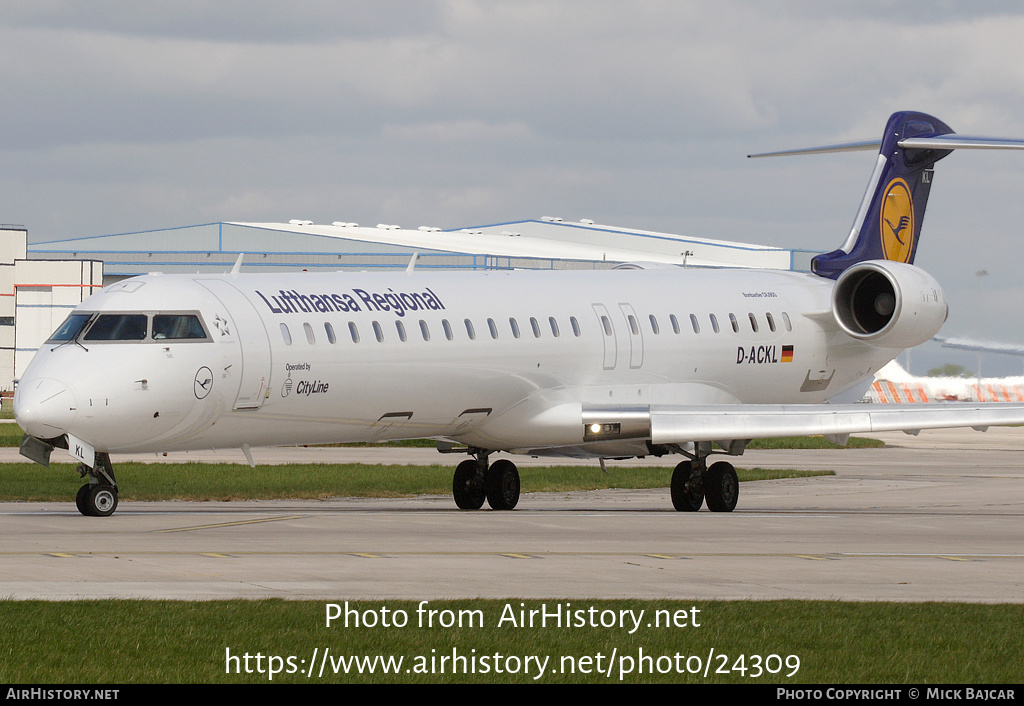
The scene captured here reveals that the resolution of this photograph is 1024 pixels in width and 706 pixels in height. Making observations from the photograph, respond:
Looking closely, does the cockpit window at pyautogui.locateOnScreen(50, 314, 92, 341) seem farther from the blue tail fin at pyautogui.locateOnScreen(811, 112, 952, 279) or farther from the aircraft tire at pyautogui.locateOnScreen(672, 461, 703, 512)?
the blue tail fin at pyautogui.locateOnScreen(811, 112, 952, 279)

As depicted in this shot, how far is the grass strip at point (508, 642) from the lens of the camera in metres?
12.2

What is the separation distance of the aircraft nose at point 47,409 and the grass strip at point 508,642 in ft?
25.1

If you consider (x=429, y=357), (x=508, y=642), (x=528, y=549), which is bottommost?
(x=508, y=642)

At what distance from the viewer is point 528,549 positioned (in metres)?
20.5

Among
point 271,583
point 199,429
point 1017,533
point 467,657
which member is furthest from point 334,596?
point 1017,533

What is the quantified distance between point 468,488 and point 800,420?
608 cm

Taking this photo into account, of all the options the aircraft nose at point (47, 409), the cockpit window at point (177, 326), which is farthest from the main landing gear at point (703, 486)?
the aircraft nose at point (47, 409)

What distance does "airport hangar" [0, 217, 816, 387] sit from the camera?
88.4 m

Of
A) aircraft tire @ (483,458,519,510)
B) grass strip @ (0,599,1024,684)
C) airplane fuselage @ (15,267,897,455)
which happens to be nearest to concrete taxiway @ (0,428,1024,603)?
aircraft tire @ (483,458,519,510)

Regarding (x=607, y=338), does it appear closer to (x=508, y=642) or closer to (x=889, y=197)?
(x=889, y=197)

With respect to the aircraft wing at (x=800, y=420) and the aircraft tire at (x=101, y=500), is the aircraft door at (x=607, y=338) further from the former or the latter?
the aircraft tire at (x=101, y=500)

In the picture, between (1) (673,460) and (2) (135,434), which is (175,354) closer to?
(2) (135,434)

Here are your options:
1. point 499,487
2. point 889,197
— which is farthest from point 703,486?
point 889,197

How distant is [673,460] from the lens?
49.5 metres
